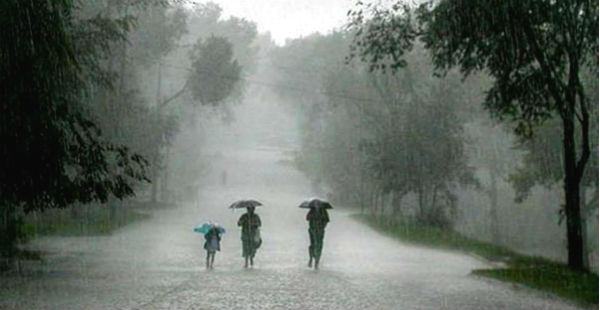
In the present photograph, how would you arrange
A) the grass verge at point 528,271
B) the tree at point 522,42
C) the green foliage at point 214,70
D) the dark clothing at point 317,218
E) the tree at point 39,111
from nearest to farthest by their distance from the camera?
the tree at point 39,111 < the grass verge at point 528,271 < the tree at point 522,42 < the dark clothing at point 317,218 < the green foliage at point 214,70

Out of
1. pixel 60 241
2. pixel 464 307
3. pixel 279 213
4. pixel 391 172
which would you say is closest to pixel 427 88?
pixel 391 172

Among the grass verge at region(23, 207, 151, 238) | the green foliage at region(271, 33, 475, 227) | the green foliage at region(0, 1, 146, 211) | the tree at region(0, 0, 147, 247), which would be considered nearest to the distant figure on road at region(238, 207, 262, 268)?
the tree at region(0, 0, 147, 247)

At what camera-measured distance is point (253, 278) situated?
16969mm

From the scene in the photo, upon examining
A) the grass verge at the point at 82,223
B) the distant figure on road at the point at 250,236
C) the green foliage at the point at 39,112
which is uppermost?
the green foliage at the point at 39,112

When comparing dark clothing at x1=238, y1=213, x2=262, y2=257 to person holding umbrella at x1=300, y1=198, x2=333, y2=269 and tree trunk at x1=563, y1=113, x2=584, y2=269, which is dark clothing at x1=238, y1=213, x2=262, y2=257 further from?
tree trunk at x1=563, y1=113, x2=584, y2=269

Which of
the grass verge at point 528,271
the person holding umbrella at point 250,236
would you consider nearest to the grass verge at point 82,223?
the person holding umbrella at point 250,236

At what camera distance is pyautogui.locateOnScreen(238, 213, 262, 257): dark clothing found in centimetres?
1966

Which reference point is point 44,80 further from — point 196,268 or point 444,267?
point 444,267

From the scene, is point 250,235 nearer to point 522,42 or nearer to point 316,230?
point 316,230

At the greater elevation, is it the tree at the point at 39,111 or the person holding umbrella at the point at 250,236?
the tree at the point at 39,111

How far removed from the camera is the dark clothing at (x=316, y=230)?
63.9 feet

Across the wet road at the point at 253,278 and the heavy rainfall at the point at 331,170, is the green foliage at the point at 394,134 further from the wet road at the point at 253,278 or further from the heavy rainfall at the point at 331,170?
the wet road at the point at 253,278

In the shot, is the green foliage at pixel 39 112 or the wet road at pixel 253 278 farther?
the wet road at pixel 253 278

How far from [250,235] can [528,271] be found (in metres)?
6.64
